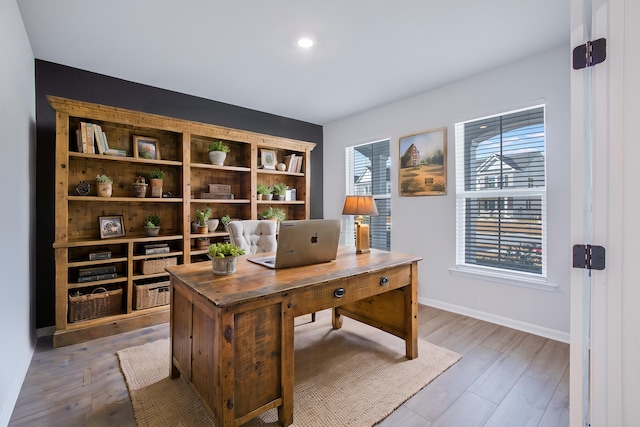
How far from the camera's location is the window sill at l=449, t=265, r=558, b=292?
265 centimetres

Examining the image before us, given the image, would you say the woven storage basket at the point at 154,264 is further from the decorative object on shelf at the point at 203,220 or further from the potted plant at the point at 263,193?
the potted plant at the point at 263,193

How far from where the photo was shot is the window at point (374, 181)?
4016 mm

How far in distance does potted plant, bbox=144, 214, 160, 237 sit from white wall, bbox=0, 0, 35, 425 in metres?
0.87

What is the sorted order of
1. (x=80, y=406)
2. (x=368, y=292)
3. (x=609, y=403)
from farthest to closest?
(x=368, y=292) → (x=80, y=406) → (x=609, y=403)

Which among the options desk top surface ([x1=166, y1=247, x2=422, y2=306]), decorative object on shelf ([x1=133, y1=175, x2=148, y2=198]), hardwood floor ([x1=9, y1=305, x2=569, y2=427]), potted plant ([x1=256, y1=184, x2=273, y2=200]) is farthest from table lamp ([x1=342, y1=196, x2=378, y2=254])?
decorative object on shelf ([x1=133, y1=175, x2=148, y2=198])

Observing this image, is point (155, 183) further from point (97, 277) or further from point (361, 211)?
point (361, 211)

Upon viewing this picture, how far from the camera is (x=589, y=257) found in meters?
1.09

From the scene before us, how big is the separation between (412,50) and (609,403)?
255cm

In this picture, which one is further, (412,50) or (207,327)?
(412,50)

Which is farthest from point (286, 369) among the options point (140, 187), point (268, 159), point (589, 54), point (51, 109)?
point (51, 109)

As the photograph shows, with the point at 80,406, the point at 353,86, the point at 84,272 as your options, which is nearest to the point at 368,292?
the point at 80,406

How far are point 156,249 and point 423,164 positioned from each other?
10.0 ft

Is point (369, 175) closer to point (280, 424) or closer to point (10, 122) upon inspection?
point (280, 424)

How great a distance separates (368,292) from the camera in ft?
6.36
